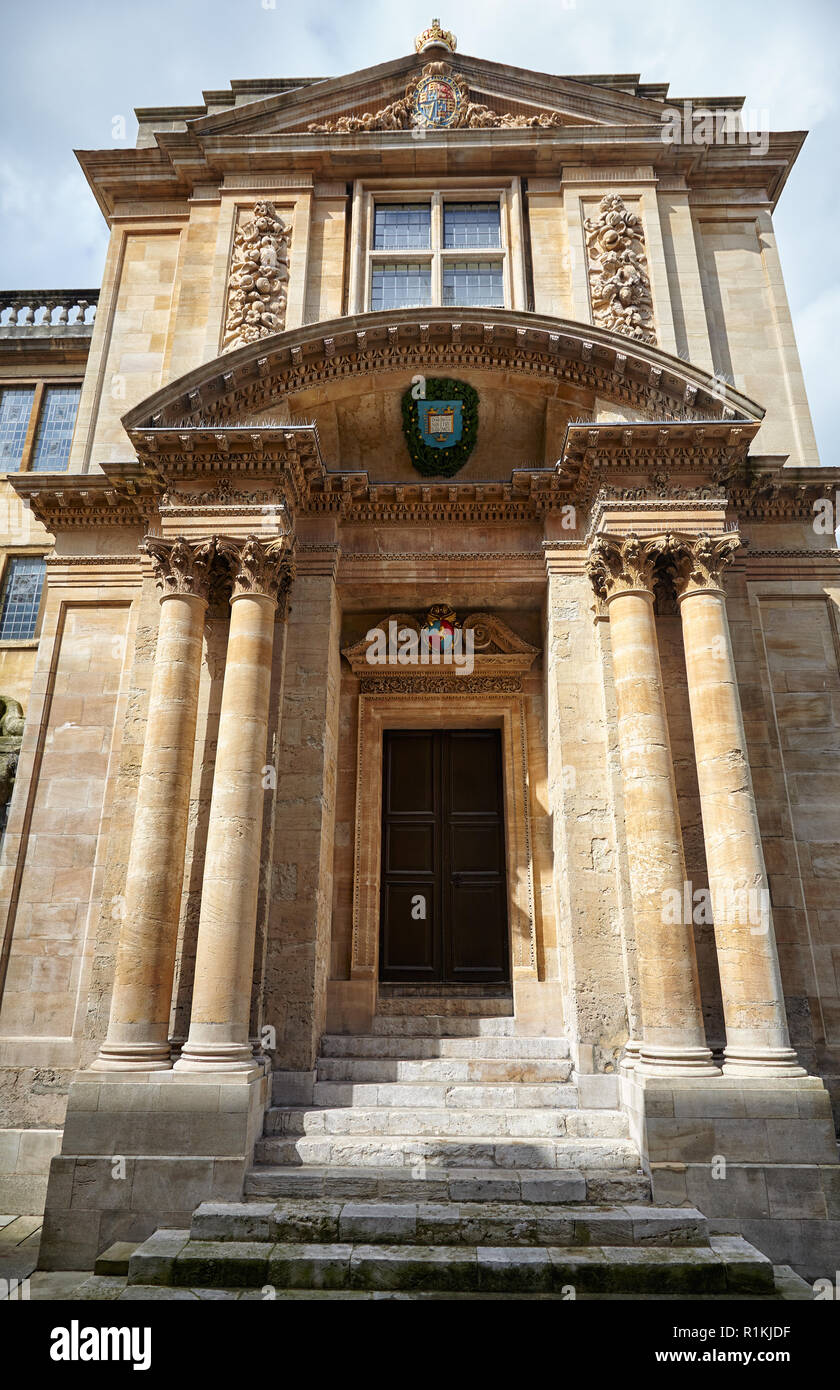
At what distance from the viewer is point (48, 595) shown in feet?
39.9

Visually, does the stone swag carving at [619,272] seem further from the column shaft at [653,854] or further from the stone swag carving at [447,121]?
the column shaft at [653,854]

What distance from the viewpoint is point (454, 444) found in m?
12.7

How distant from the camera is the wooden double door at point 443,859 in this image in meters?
12.3

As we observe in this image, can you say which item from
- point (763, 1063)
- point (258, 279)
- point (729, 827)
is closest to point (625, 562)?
point (729, 827)

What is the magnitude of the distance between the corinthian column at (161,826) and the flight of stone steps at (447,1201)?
179 cm

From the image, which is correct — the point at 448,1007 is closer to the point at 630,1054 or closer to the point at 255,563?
the point at 630,1054

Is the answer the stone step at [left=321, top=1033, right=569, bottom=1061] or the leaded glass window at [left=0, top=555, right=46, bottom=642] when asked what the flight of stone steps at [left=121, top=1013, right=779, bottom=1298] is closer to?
the stone step at [left=321, top=1033, right=569, bottom=1061]

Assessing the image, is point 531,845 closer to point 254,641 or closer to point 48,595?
point 254,641

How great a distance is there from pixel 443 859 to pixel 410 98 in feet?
43.2

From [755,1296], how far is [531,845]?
6.26 meters

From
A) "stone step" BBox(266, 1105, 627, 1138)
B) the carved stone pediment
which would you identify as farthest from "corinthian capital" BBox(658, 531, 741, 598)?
"stone step" BBox(266, 1105, 627, 1138)

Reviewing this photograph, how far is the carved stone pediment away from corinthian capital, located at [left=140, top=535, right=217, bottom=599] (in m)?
2.96

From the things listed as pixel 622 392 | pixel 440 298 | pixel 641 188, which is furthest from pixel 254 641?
pixel 641 188

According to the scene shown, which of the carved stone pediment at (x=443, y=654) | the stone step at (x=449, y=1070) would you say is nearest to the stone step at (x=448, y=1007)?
the stone step at (x=449, y=1070)
